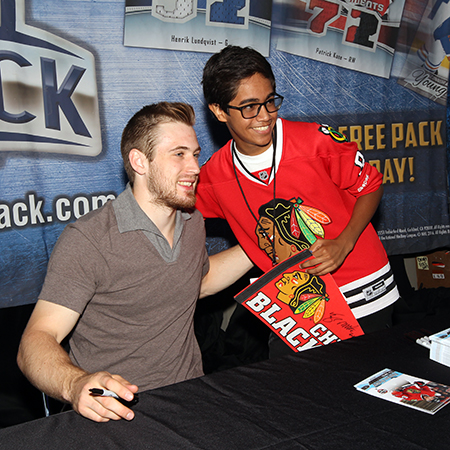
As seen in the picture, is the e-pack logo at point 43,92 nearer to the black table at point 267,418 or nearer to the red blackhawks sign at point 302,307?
the red blackhawks sign at point 302,307

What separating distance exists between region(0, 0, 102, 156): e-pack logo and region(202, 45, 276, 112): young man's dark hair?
110 centimetres

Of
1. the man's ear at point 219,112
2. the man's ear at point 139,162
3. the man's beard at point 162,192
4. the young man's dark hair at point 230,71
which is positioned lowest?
the man's beard at point 162,192

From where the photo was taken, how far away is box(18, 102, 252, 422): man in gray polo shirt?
1.32 m

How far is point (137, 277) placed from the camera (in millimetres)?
1474

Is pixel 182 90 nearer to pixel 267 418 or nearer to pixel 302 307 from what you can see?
pixel 302 307

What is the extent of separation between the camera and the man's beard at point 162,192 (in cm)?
156

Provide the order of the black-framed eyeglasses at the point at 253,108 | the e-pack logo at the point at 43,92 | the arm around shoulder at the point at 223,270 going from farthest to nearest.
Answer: the e-pack logo at the point at 43,92 → the arm around shoulder at the point at 223,270 → the black-framed eyeglasses at the point at 253,108

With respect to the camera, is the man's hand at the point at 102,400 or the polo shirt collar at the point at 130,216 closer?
the man's hand at the point at 102,400

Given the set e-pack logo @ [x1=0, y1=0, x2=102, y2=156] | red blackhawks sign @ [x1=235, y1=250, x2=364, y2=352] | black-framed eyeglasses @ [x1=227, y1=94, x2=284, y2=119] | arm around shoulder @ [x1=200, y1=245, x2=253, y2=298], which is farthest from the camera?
e-pack logo @ [x1=0, y1=0, x2=102, y2=156]

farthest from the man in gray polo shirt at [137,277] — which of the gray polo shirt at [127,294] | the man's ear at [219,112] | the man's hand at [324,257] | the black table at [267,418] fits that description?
the man's hand at [324,257]

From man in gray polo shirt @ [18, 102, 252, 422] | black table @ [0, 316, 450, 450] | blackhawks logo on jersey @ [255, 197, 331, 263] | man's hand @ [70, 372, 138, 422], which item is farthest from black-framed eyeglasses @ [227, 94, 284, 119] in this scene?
man's hand @ [70, 372, 138, 422]

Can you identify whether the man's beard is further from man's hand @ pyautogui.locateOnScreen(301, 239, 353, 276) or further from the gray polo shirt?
man's hand @ pyautogui.locateOnScreen(301, 239, 353, 276)

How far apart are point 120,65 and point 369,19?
1.80 metres

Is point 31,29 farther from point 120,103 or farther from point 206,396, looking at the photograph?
point 206,396
